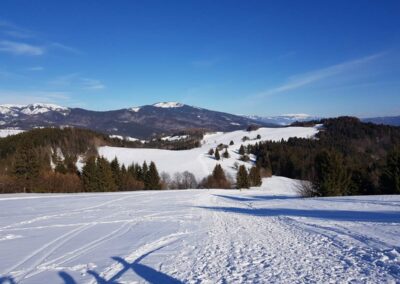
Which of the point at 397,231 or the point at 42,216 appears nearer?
the point at 397,231

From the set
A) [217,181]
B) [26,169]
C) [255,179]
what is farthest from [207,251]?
[217,181]

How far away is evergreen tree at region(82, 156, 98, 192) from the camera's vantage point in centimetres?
7256

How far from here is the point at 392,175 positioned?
45.1m

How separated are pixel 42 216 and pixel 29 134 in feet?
451

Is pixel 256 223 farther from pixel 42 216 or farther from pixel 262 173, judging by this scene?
pixel 262 173

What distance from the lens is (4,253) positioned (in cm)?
1247

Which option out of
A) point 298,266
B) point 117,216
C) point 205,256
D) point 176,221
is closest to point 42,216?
point 117,216

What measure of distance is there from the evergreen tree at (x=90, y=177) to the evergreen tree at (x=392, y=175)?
5177 centimetres

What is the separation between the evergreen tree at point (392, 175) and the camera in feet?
146

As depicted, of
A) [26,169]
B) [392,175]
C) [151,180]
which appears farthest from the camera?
[151,180]

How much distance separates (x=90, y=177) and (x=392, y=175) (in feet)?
177

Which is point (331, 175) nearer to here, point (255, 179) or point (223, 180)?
point (255, 179)

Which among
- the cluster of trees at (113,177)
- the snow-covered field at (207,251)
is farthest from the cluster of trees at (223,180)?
the snow-covered field at (207,251)

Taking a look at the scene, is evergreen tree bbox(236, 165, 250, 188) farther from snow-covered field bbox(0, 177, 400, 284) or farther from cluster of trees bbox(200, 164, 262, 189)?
snow-covered field bbox(0, 177, 400, 284)
